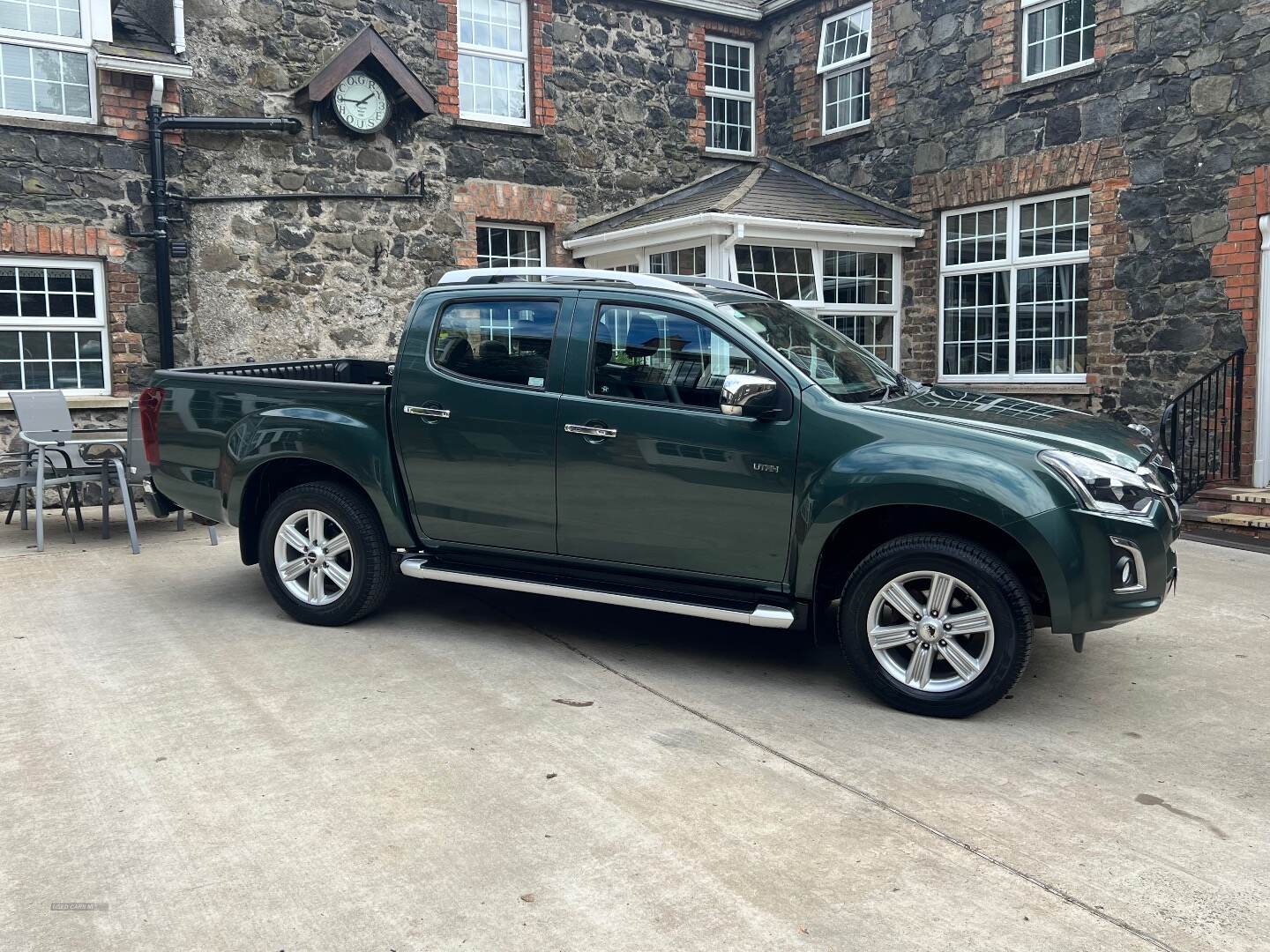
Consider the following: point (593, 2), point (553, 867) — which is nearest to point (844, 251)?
point (593, 2)

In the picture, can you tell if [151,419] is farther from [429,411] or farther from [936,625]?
[936,625]

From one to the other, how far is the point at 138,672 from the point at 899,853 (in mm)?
3758

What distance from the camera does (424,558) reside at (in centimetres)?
578

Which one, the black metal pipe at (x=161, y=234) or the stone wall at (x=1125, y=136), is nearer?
the stone wall at (x=1125, y=136)

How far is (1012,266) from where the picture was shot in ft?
38.3

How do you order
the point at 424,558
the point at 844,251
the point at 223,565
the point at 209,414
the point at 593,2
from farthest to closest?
the point at 593,2 < the point at 844,251 < the point at 223,565 < the point at 209,414 < the point at 424,558

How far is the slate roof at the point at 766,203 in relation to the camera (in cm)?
1197

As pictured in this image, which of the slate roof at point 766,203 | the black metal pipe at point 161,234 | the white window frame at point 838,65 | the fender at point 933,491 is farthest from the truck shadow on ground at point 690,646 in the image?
the white window frame at point 838,65

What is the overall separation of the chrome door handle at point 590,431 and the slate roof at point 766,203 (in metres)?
6.79

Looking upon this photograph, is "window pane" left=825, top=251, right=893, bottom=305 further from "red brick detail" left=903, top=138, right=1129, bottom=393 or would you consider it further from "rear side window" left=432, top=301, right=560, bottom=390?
"rear side window" left=432, top=301, right=560, bottom=390

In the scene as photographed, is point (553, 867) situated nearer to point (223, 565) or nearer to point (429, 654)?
point (429, 654)

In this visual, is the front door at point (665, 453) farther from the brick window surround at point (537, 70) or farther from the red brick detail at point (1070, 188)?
the brick window surround at point (537, 70)

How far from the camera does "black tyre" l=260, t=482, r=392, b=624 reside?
19.1 ft

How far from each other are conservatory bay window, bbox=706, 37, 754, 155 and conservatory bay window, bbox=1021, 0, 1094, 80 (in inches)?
171
